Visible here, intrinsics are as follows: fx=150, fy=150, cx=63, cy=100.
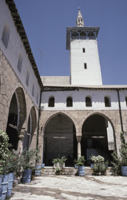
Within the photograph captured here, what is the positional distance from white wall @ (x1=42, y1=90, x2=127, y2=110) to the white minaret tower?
6.72 meters

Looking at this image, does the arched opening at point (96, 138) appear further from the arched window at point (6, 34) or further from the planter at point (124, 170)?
the arched window at point (6, 34)

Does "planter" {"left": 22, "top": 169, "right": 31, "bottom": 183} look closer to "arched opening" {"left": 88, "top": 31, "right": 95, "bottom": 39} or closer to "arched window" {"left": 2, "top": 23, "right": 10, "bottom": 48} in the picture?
"arched window" {"left": 2, "top": 23, "right": 10, "bottom": 48}

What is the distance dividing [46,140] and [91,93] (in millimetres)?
8851

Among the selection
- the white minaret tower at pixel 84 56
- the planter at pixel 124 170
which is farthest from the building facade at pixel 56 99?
the planter at pixel 124 170

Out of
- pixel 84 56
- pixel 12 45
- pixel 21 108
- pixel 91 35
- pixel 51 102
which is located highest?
pixel 91 35

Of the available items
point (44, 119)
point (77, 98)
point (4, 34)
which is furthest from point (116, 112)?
point (4, 34)

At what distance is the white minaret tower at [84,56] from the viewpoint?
21766 millimetres

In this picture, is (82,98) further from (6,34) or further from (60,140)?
(6,34)

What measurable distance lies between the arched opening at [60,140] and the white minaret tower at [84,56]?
625cm

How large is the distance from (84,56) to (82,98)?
10739 millimetres

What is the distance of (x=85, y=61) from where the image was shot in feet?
74.7

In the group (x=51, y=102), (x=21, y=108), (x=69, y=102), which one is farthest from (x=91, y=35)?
(x=21, y=108)

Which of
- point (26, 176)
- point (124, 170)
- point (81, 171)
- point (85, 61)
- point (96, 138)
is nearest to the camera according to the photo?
point (26, 176)

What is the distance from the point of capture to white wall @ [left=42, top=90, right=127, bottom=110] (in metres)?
14.3
